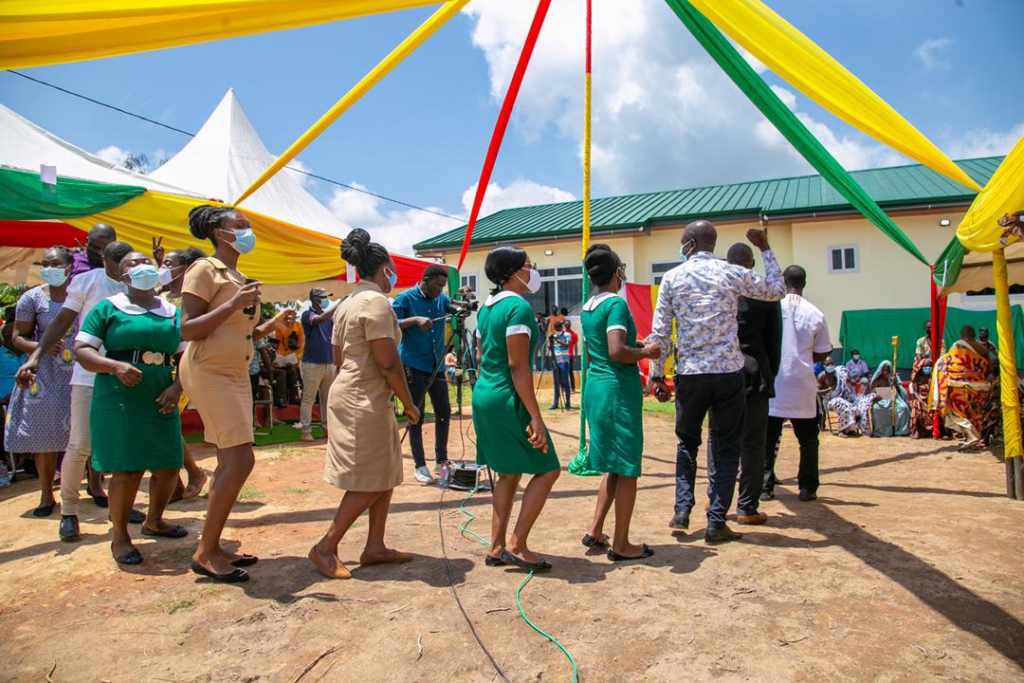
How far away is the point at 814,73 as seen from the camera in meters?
4.21

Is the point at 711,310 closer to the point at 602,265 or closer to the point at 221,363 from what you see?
the point at 602,265

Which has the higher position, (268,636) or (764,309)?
(764,309)

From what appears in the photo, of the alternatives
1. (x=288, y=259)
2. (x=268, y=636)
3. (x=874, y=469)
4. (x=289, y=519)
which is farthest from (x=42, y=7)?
(x=874, y=469)

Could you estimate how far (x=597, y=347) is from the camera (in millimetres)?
3516

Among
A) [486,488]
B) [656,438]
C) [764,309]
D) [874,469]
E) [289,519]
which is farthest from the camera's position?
[656,438]

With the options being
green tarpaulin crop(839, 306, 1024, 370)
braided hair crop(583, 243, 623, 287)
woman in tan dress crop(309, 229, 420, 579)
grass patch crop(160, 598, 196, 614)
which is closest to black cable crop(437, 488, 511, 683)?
woman in tan dress crop(309, 229, 420, 579)

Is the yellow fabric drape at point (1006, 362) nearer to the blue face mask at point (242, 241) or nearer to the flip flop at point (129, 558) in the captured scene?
the blue face mask at point (242, 241)

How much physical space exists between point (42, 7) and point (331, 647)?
108 inches

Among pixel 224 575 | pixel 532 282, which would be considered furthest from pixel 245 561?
pixel 532 282

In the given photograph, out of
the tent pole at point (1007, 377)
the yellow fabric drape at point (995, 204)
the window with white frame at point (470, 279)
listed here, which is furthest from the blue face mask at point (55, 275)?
the window with white frame at point (470, 279)

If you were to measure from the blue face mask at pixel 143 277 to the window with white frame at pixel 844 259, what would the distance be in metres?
15.9

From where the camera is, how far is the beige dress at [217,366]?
3039mm

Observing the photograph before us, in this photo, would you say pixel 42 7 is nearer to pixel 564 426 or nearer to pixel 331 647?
pixel 331 647

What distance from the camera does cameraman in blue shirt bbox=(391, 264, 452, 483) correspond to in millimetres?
5547
